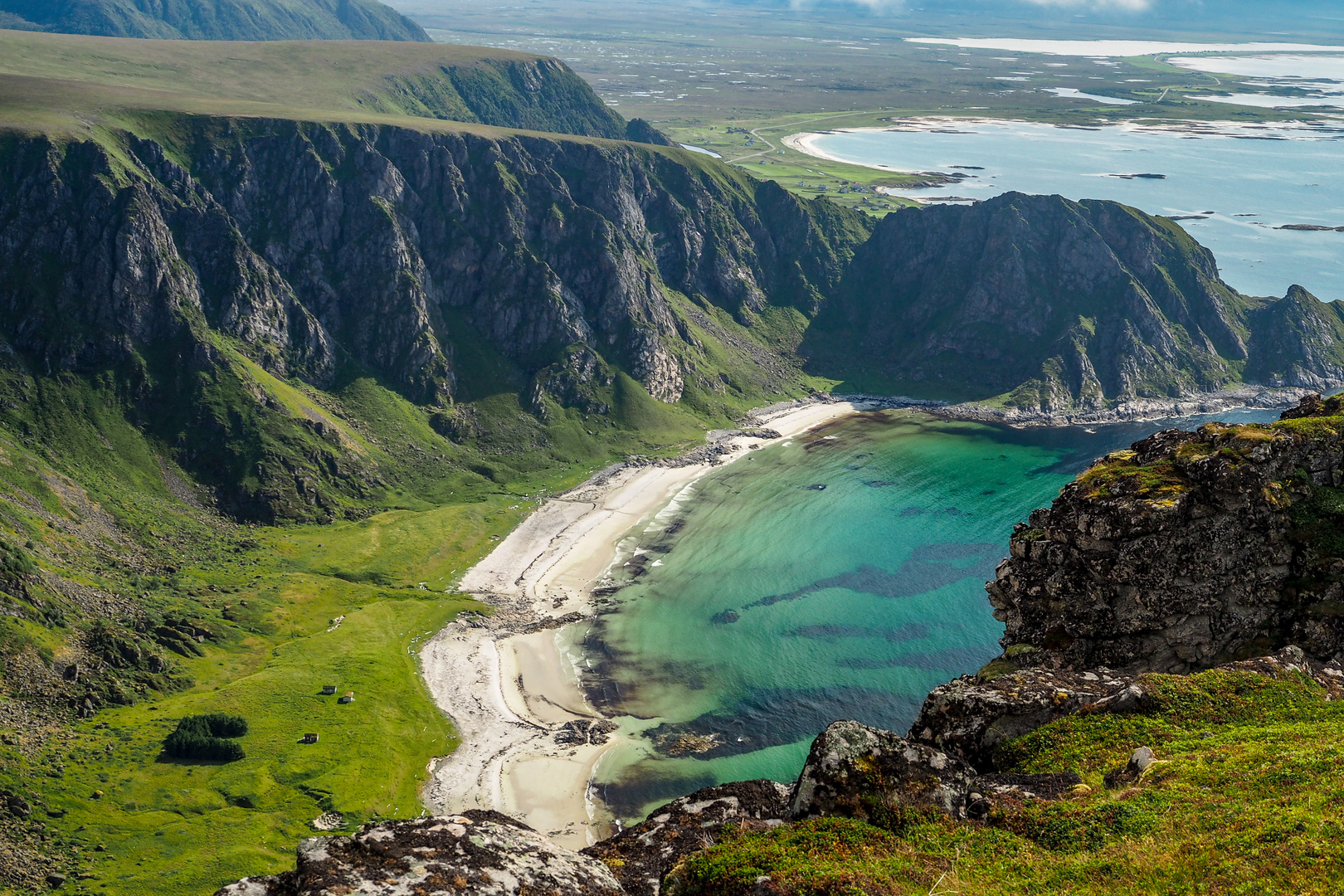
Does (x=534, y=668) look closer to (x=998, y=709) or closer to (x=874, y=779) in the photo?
(x=998, y=709)

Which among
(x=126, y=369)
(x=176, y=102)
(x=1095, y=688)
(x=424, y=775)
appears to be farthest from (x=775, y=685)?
(x=176, y=102)

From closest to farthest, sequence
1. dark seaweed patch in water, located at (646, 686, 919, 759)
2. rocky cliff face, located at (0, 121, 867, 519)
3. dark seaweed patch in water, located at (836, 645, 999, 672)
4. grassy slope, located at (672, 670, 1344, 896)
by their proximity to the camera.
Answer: grassy slope, located at (672, 670, 1344, 896)
dark seaweed patch in water, located at (646, 686, 919, 759)
dark seaweed patch in water, located at (836, 645, 999, 672)
rocky cliff face, located at (0, 121, 867, 519)

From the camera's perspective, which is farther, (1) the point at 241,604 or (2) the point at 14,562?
(1) the point at 241,604

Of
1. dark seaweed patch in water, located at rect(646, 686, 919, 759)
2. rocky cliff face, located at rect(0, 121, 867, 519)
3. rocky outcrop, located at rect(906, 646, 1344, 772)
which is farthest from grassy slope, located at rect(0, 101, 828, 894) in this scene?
rocky outcrop, located at rect(906, 646, 1344, 772)

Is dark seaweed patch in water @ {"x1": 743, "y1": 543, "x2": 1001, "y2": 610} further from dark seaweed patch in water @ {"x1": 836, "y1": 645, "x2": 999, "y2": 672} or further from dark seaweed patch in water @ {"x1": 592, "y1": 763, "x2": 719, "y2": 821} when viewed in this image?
dark seaweed patch in water @ {"x1": 592, "y1": 763, "x2": 719, "y2": 821}

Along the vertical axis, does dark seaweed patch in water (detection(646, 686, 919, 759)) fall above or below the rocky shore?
below

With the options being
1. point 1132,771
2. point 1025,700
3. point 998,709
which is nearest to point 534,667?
point 998,709
